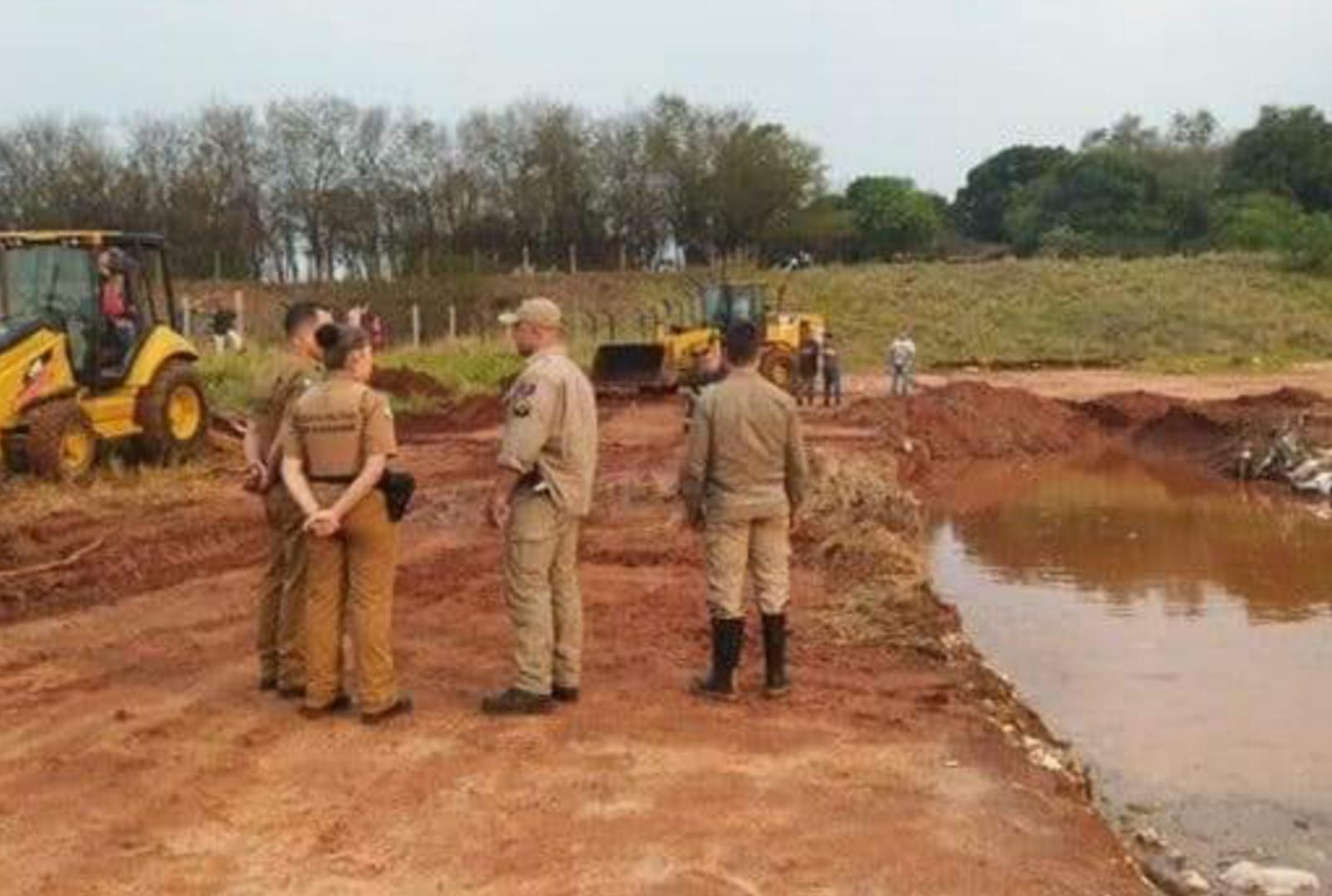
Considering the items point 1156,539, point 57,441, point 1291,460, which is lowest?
point 1156,539

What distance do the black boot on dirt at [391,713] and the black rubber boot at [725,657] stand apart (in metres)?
1.40

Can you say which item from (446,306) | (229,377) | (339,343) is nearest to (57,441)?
(339,343)

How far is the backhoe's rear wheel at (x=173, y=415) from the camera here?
53.2 ft

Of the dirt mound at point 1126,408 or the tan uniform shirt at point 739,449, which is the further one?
the dirt mound at point 1126,408

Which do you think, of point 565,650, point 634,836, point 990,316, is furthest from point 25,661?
point 990,316

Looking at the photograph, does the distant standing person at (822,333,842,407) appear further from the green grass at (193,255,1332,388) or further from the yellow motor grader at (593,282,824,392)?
the green grass at (193,255,1332,388)

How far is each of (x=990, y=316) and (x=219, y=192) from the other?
987 inches

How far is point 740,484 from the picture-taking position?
780 cm

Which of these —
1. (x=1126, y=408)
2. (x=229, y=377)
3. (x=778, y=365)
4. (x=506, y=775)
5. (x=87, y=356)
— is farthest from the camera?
(x=1126, y=408)

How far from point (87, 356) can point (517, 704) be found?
31.5ft

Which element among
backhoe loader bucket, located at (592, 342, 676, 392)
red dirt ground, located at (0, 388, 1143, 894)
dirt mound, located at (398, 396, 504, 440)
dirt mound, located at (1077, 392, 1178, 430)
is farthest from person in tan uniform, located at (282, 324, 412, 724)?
dirt mound, located at (1077, 392, 1178, 430)

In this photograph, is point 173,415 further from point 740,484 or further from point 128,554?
point 740,484

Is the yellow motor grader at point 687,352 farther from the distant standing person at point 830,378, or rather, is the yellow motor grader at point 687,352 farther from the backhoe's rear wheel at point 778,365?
the distant standing person at point 830,378

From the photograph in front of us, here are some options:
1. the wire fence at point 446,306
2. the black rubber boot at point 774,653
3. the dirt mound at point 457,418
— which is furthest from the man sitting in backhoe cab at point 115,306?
the wire fence at point 446,306
